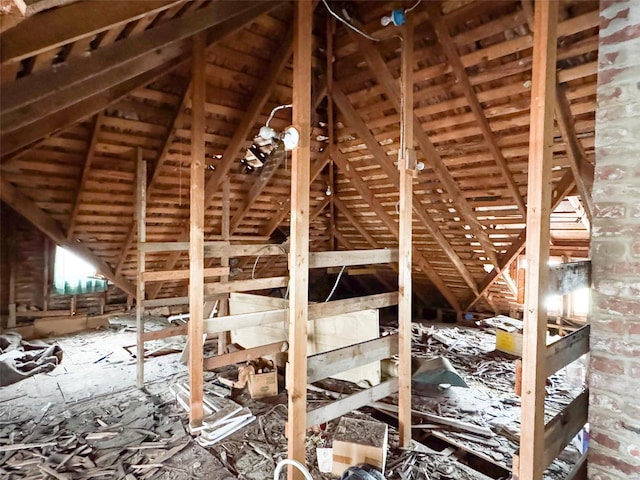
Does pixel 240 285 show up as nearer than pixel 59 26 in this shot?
No

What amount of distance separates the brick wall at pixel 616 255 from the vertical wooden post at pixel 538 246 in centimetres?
43

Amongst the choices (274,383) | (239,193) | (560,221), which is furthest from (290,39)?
(560,221)

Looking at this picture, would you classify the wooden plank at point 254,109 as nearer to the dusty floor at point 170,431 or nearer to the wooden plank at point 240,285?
the wooden plank at point 240,285

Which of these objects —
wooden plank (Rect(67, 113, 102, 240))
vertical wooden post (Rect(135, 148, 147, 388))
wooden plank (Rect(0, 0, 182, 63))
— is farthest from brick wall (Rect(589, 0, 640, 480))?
wooden plank (Rect(67, 113, 102, 240))

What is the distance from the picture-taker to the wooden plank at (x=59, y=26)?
3.90 feet

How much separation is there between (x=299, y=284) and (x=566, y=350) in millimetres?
1382

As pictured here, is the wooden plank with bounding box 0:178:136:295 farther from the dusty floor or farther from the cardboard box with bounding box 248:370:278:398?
the cardboard box with bounding box 248:370:278:398

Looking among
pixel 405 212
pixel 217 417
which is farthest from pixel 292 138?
pixel 217 417

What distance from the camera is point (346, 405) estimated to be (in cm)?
247

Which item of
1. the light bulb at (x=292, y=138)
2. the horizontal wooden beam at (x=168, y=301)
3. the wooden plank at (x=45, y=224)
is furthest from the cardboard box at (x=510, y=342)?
the wooden plank at (x=45, y=224)

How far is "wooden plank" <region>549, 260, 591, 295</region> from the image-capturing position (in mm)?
1665

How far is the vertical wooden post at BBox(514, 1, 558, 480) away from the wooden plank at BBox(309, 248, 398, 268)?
1.17 meters

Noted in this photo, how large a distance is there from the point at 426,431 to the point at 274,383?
5.30ft

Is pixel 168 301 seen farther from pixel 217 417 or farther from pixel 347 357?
pixel 347 357
